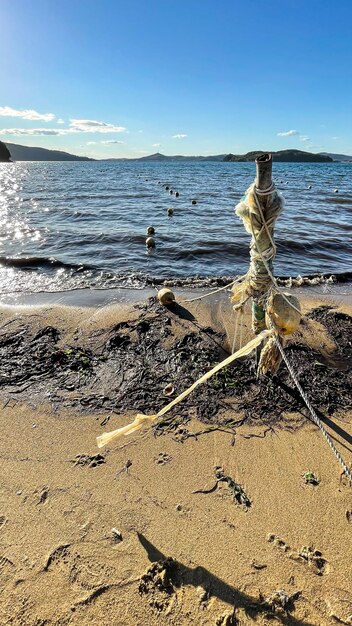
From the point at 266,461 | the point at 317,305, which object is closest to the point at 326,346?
the point at 317,305

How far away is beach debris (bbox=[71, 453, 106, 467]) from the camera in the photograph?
11.7 ft

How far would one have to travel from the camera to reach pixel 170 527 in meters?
2.95

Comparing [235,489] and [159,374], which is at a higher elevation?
[159,374]

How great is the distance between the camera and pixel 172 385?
4.86 metres

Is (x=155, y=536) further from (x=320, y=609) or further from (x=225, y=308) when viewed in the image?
(x=225, y=308)

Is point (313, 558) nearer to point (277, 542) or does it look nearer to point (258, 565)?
point (277, 542)

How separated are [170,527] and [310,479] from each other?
4.78 ft

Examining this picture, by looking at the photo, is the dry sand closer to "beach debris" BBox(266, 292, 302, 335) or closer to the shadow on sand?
the shadow on sand

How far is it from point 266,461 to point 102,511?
1.71 meters

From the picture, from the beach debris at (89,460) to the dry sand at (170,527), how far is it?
0.05 feet

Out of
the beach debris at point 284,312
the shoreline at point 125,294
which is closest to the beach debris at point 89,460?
the beach debris at point 284,312

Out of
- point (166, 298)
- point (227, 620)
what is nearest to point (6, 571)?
point (227, 620)

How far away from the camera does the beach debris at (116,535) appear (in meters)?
2.85

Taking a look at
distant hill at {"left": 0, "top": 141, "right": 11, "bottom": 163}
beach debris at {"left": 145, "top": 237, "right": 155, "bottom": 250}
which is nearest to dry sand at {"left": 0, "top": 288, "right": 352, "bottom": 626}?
beach debris at {"left": 145, "top": 237, "right": 155, "bottom": 250}
